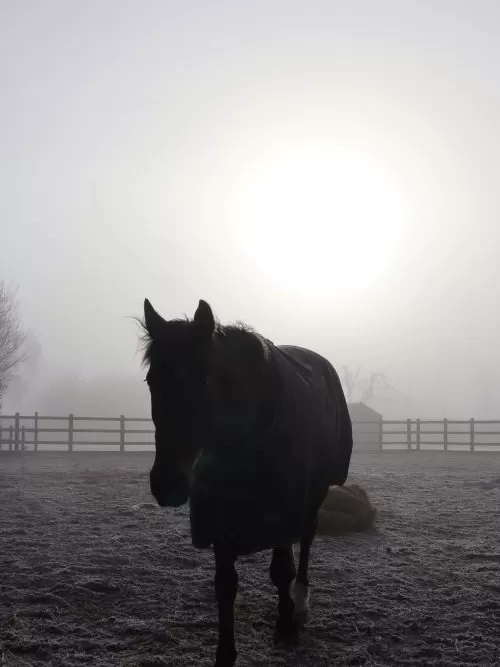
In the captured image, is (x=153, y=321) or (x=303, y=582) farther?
(x=303, y=582)

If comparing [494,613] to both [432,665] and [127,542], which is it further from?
[127,542]

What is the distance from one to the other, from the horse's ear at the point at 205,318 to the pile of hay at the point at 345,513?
4818 millimetres

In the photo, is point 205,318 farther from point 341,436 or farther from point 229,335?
point 341,436

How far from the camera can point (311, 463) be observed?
3596mm

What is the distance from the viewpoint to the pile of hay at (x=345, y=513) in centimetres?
680

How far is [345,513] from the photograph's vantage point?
22.7 ft

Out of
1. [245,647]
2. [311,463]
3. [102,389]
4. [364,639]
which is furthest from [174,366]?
[102,389]

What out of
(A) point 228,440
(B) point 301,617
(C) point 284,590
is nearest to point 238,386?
(A) point 228,440

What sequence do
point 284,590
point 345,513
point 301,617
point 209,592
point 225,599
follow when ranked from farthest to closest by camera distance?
point 345,513 < point 209,592 < point 301,617 < point 284,590 < point 225,599

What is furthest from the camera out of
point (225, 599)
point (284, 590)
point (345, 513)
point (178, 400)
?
point (345, 513)

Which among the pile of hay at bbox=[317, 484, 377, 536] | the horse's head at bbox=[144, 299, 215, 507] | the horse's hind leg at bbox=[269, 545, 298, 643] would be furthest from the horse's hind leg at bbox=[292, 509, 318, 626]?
the pile of hay at bbox=[317, 484, 377, 536]

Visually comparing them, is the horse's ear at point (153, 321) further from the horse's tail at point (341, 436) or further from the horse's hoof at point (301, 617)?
the horse's hoof at point (301, 617)

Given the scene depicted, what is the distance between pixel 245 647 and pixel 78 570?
230 centimetres

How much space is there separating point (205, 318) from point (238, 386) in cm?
49
